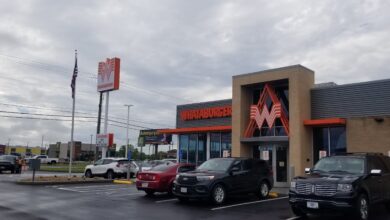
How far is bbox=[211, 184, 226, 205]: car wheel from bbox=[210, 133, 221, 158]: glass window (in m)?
11.6

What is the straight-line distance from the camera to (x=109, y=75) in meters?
30.9

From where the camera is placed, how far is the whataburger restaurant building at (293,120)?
1952cm

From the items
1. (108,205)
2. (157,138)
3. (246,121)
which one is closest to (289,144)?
(246,121)

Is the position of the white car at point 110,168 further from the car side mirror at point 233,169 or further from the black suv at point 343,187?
the black suv at point 343,187

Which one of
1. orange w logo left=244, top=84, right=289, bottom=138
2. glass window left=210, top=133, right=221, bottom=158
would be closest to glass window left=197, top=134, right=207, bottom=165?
glass window left=210, top=133, right=221, bottom=158

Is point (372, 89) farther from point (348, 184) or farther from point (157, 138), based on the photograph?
point (157, 138)

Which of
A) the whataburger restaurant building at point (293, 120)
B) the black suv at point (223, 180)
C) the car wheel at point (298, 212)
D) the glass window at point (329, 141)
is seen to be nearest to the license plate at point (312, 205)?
the car wheel at point (298, 212)

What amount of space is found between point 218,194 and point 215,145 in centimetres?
1231

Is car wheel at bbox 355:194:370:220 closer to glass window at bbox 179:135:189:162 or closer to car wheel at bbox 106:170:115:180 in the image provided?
glass window at bbox 179:135:189:162

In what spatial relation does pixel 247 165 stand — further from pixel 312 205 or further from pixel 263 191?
pixel 312 205

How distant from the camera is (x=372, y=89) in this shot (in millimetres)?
19734

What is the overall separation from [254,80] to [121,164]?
445 inches

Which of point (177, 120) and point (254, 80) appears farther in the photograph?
point (177, 120)

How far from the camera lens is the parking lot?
1162 centimetres
